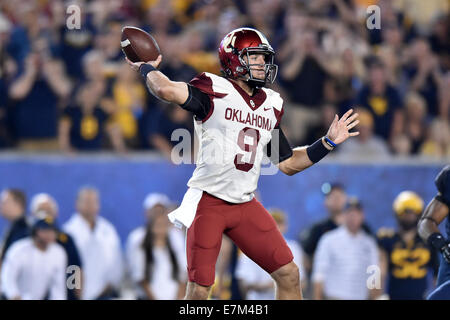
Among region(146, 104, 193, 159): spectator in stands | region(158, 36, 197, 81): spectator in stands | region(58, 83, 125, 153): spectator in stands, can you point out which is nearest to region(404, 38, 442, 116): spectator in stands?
region(158, 36, 197, 81): spectator in stands

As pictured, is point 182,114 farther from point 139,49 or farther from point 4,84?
point 139,49

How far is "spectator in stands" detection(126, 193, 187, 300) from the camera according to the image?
30.9 ft

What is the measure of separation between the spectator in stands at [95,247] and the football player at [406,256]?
9.01ft

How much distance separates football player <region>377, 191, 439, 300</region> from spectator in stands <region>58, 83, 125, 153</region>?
3104mm

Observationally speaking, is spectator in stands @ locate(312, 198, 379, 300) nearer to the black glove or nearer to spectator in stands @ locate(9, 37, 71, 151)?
the black glove

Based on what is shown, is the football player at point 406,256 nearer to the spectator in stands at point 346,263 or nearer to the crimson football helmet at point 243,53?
the spectator in stands at point 346,263

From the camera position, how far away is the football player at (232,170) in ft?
19.3

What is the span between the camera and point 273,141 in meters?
6.36

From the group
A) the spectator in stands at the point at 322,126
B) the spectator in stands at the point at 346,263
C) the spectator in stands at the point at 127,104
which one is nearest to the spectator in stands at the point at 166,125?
the spectator in stands at the point at 127,104

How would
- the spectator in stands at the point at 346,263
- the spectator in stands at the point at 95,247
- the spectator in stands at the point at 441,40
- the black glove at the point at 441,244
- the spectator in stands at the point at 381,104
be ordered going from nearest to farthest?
the black glove at the point at 441,244 < the spectator in stands at the point at 346,263 < the spectator in stands at the point at 95,247 < the spectator in stands at the point at 381,104 < the spectator in stands at the point at 441,40

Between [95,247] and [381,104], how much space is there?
3.66m

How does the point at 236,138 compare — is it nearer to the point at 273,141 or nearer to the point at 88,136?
the point at 273,141

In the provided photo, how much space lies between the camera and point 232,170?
19.7 ft

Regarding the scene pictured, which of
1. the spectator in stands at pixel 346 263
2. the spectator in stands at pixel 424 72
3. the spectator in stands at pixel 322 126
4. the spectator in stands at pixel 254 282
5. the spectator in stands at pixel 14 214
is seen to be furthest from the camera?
the spectator in stands at pixel 424 72
